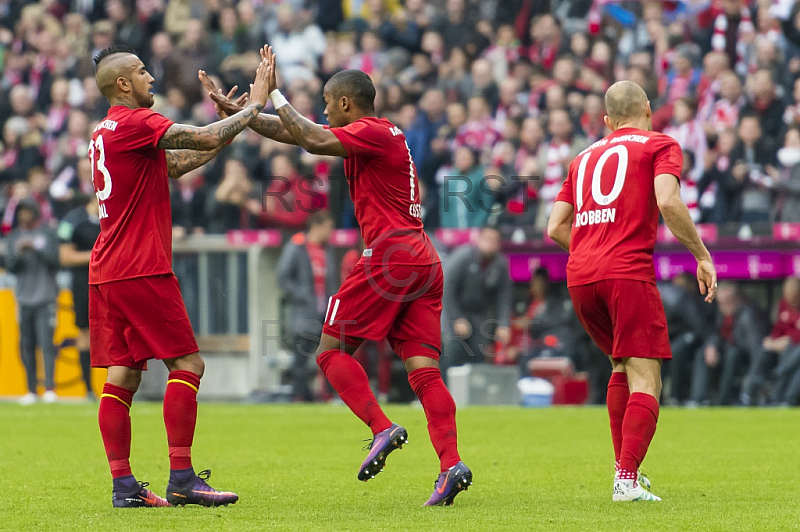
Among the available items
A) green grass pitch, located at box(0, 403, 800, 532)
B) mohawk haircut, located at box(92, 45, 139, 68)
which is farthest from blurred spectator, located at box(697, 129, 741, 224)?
mohawk haircut, located at box(92, 45, 139, 68)

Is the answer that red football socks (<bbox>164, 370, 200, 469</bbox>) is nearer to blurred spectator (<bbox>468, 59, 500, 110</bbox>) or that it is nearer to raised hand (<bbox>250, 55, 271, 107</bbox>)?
raised hand (<bbox>250, 55, 271, 107</bbox>)

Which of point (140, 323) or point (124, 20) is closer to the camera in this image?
point (140, 323)

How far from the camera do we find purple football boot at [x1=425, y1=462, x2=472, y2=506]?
716cm

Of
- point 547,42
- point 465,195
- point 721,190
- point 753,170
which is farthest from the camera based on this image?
point 547,42

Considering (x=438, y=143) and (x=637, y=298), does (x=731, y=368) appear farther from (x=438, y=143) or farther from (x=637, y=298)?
(x=637, y=298)

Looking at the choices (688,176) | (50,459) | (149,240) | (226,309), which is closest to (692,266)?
Answer: (688,176)

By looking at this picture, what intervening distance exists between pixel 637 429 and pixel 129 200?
9.77 feet

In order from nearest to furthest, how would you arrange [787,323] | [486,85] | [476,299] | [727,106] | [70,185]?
[787,323] → [476,299] → [727,106] → [486,85] → [70,185]

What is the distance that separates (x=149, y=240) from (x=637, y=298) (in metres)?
2.64

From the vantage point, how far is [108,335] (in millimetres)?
7473

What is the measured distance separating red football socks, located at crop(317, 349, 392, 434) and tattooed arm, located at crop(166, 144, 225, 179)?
133cm

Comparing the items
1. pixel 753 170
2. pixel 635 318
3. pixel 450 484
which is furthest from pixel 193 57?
pixel 450 484

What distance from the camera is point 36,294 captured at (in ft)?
56.8

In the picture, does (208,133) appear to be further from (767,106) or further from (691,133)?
(767,106)
